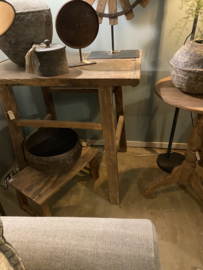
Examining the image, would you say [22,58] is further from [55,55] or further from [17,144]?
[17,144]

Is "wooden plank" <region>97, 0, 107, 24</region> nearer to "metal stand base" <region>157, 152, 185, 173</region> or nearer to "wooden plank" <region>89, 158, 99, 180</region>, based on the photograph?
"wooden plank" <region>89, 158, 99, 180</region>

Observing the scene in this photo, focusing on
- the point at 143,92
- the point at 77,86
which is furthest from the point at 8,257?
the point at 143,92

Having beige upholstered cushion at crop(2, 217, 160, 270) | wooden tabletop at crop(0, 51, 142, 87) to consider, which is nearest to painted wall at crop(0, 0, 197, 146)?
wooden tabletop at crop(0, 51, 142, 87)

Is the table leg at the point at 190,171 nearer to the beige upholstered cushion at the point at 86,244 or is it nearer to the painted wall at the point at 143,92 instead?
the painted wall at the point at 143,92

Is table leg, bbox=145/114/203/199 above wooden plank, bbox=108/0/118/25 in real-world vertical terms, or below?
below

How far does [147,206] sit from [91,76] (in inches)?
36.2

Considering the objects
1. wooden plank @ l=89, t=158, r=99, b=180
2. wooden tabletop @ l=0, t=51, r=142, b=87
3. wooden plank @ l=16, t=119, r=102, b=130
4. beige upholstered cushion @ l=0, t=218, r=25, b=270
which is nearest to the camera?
beige upholstered cushion @ l=0, t=218, r=25, b=270

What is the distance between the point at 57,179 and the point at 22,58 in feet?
2.31

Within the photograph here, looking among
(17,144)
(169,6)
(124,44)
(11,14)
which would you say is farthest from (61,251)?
(169,6)

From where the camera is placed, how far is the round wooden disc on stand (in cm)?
97

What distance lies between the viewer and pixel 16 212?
1.39 meters

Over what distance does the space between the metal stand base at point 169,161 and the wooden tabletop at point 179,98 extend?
686 mm

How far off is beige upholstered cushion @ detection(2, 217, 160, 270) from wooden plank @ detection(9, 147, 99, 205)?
0.56 meters

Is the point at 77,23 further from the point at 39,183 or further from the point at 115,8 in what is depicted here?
the point at 39,183
